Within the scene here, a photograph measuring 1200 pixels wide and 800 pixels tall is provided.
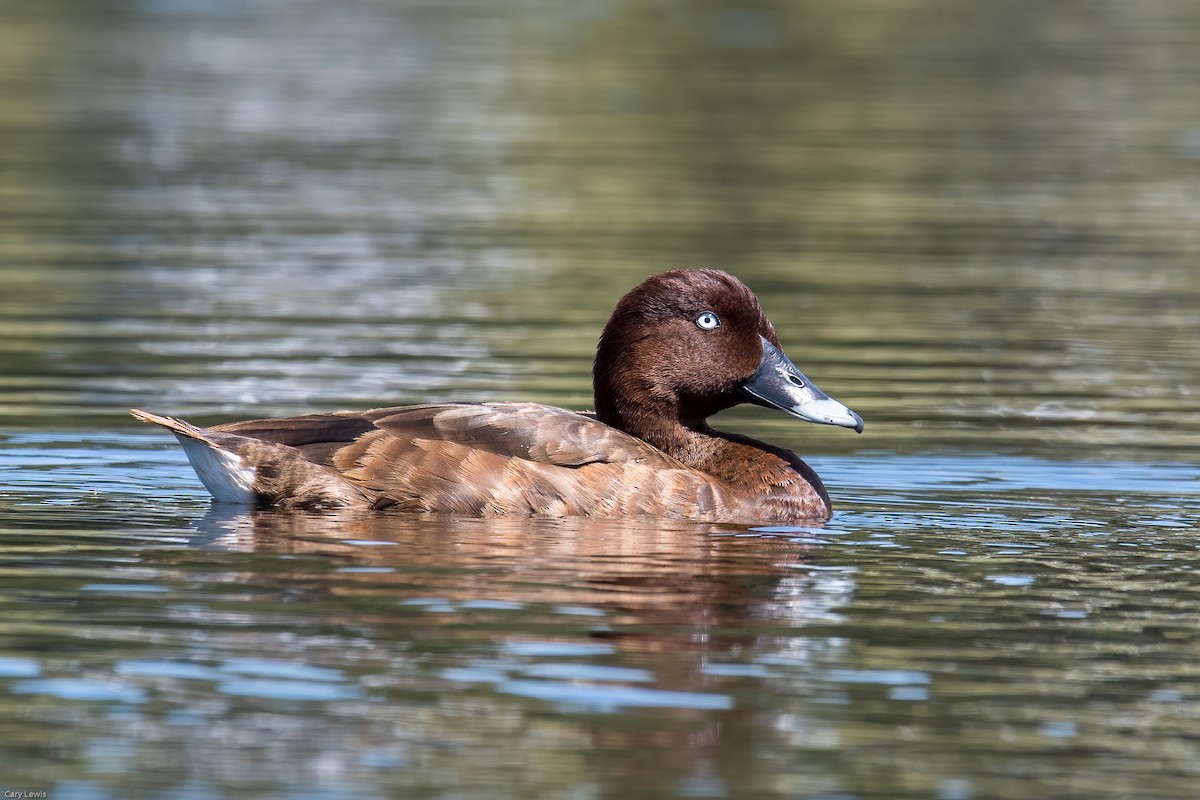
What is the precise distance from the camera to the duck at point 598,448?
880 centimetres

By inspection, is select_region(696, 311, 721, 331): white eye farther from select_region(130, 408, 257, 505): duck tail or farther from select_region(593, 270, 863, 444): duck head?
select_region(130, 408, 257, 505): duck tail

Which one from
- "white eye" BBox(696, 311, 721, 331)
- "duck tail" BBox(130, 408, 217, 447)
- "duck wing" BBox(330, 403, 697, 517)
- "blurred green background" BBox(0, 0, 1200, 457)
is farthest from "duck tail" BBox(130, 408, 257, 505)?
"blurred green background" BBox(0, 0, 1200, 457)

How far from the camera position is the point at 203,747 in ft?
19.0

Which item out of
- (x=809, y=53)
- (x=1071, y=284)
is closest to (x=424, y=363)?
(x=1071, y=284)

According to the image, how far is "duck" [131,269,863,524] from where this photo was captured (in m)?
8.80

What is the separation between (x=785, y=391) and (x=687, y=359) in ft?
1.63

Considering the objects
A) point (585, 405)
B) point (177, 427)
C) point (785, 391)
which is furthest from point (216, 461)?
point (585, 405)

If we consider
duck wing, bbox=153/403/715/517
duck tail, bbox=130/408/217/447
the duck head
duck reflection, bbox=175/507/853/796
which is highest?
the duck head

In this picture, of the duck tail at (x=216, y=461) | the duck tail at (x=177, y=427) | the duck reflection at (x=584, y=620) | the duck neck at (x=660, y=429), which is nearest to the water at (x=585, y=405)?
the duck reflection at (x=584, y=620)

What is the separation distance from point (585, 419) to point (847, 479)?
1.76m

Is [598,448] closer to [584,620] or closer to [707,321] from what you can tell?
[707,321]

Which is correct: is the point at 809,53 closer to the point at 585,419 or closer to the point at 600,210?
the point at 600,210

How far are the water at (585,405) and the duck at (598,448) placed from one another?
180 millimetres

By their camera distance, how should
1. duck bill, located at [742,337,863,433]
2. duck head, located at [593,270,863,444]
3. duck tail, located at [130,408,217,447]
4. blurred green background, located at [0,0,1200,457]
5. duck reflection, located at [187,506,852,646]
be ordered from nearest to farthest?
duck reflection, located at [187,506,852,646] → duck tail, located at [130,408,217,447] → duck head, located at [593,270,863,444] → duck bill, located at [742,337,863,433] → blurred green background, located at [0,0,1200,457]
